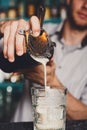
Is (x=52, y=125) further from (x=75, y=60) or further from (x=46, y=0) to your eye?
(x=46, y=0)

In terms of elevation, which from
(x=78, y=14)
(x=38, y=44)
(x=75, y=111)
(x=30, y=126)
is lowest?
(x=30, y=126)

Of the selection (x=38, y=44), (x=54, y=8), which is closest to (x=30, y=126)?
(x=38, y=44)

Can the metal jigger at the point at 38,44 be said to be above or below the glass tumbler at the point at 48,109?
above

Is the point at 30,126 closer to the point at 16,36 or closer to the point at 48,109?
the point at 48,109

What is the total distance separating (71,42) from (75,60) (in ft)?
0.61

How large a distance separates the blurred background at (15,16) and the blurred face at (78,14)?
1.00 meters

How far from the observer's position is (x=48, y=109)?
116cm

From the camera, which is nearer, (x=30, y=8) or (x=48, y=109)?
(x=48, y=109)

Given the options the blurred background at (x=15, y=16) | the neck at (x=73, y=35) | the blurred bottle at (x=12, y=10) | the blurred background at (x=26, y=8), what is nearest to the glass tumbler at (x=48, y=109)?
the neck at (x=73, y=35)

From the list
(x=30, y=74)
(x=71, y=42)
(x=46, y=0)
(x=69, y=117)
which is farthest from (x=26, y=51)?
(x=46, y=0)

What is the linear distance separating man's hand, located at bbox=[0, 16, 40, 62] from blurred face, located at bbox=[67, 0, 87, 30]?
0.99 meters

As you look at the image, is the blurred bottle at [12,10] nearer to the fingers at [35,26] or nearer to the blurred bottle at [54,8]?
the blurred bottle at [54,8]

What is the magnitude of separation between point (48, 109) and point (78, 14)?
1325 millimetres

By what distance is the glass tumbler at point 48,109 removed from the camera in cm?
115
